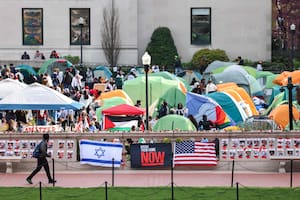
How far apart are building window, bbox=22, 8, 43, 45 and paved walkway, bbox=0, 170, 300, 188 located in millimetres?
34448

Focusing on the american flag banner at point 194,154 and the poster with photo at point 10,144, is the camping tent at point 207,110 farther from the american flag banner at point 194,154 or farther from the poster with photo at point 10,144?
the poster with photo at point 10,144

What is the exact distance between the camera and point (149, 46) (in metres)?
55.7

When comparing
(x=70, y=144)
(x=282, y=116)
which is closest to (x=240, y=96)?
(x=282, y=116)

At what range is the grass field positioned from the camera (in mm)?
17672

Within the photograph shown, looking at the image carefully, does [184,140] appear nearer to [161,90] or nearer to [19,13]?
[161,90]

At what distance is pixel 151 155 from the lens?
21.4 meters

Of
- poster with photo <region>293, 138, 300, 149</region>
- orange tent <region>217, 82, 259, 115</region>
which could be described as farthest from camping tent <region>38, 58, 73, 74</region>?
poster with photo <region>293, 138, 300, 149</region>

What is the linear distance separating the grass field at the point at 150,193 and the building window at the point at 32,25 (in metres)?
36.9

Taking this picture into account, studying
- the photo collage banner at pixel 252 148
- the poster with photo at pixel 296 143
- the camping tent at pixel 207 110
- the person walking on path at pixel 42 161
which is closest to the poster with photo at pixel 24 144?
the person walking on path at pixel 42 161

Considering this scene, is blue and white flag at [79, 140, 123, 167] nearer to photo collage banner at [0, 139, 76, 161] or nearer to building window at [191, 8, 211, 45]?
photo collage banner at [0, 139, 76, 161]

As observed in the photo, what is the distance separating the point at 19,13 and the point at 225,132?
36221mm

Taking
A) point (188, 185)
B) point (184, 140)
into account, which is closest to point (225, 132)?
point (184, 140)

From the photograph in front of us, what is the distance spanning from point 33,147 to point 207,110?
10015 millimetres

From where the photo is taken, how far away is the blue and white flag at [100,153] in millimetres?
21297
